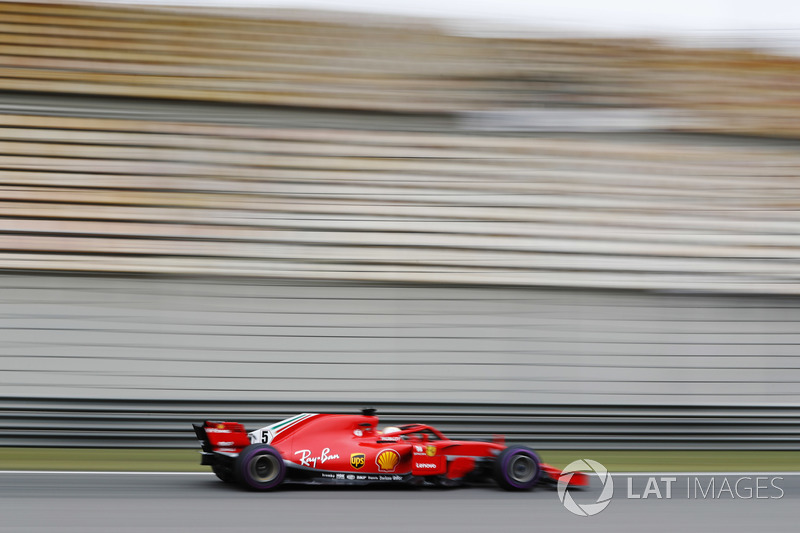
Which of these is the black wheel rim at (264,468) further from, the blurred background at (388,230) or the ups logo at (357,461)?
the blurred background at (388,230)

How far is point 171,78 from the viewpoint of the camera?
11.0 meters

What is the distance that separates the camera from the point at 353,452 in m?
7.03

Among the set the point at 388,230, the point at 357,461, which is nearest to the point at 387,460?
the point at 357,461

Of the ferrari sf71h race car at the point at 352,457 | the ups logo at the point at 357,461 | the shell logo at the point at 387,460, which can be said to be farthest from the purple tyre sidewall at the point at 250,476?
the shell logo at the point at 387,460

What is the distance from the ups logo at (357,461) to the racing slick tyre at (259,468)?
0.61m

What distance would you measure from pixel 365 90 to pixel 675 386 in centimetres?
617

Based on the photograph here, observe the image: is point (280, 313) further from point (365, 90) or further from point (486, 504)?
point (486, 504)

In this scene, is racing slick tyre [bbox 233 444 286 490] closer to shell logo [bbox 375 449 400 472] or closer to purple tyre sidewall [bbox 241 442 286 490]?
purple tyre sidewall [bbox 241 442 286 490]

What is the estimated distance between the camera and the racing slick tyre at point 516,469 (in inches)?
283

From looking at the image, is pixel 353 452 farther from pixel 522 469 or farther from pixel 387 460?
pixel 522 469

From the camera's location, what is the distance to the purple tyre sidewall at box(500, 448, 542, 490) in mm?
7184

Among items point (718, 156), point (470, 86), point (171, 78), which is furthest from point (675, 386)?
point (171, 78)

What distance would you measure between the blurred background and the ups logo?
11.7ft

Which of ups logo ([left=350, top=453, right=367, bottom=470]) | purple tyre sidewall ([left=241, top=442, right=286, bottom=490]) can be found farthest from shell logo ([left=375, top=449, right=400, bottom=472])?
purple tyre sidewall ([left=241, top=442, right=286, bottom=490])
